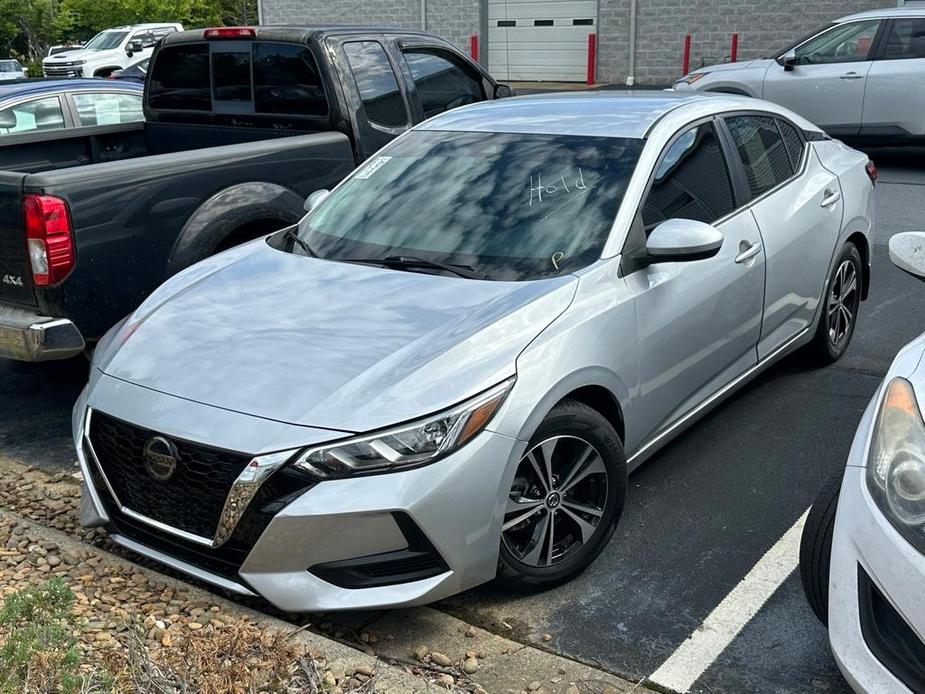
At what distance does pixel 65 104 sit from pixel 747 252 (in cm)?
633

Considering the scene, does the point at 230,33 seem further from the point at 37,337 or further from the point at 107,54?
the point at 107,54

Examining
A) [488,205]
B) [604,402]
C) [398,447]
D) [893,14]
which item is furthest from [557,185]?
[893,14]

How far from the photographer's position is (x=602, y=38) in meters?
24.1

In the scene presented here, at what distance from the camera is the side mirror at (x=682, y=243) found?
413 cm

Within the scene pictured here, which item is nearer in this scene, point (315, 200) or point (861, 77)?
point (315, 200)

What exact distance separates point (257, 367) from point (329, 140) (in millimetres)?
2946

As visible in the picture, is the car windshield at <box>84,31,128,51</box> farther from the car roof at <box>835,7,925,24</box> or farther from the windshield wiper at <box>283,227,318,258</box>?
the windshield wiper at <box>283,227,318,258</box>

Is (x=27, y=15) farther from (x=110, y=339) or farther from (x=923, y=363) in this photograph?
(x=923, y=363)

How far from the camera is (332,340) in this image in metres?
3.77

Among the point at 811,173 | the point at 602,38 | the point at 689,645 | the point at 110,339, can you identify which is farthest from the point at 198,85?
the point at 602,38

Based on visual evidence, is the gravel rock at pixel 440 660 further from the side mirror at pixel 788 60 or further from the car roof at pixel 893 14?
the car roof at pixel 893 14

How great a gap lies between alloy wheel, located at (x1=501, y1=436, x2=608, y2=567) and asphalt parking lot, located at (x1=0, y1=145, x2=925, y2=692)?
20 cm

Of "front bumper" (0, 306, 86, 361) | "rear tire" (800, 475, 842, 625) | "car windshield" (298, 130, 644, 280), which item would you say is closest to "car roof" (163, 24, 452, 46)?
"car windshield" (298, 130, 644, 280)

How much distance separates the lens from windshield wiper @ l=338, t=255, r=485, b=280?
4184 mm
